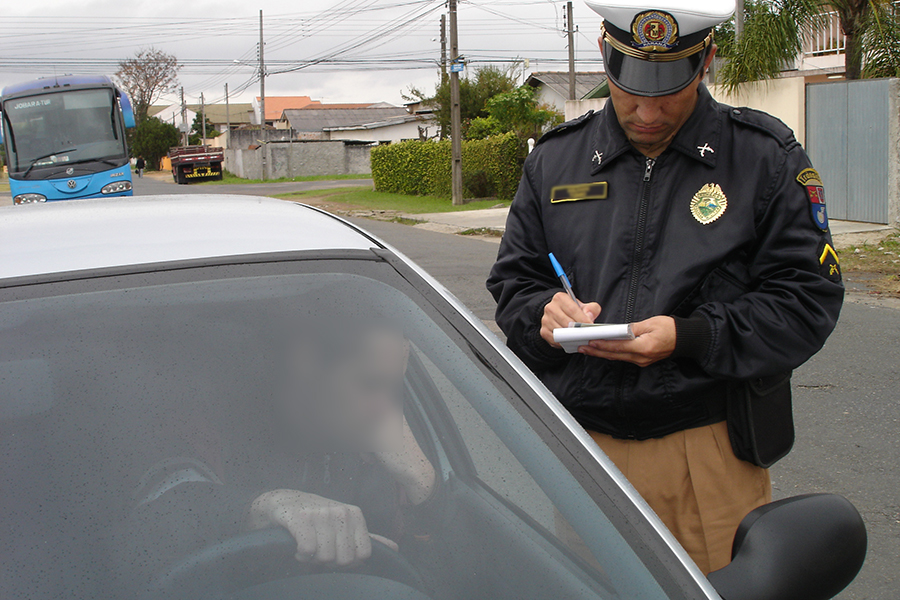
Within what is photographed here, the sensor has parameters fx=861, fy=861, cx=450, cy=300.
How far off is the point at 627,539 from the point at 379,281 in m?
0.74

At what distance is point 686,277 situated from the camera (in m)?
1.84

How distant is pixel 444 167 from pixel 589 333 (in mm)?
23763

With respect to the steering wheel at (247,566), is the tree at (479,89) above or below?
above

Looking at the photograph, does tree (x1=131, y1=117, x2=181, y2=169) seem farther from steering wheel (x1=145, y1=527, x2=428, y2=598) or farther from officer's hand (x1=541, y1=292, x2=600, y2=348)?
steering wheel (x1=145, y1=527, x2=428, y2=598)

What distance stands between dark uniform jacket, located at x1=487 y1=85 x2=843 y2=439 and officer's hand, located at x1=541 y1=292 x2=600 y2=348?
0.27 feet

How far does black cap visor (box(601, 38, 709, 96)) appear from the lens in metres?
1.84

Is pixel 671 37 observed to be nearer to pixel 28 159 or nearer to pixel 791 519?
pixel 791 519

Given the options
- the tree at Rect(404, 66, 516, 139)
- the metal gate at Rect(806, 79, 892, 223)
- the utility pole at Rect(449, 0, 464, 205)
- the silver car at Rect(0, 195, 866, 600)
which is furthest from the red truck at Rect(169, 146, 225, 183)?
the silver car at Rect(0, 195, 866, 600)

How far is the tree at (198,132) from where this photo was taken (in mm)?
85562

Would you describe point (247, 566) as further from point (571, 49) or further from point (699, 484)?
point (571, 49)

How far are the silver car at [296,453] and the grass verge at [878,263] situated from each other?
753 cm

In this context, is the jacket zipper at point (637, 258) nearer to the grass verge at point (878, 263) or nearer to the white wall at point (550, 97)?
the grass verge at point (878, 263)

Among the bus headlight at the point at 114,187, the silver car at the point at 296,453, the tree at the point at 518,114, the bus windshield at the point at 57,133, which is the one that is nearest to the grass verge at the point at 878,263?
the silver car at the point at 296,453

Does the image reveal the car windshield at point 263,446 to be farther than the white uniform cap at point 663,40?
No
